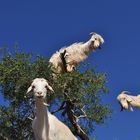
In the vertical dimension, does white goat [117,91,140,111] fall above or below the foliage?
below

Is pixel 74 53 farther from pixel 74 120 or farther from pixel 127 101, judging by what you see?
pixel 127 101

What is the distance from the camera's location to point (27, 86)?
97.5ft

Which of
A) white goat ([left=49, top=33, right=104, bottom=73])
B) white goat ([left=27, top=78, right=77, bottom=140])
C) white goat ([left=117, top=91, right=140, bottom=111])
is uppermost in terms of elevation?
white goat ([left=49, top=33, right=104, bottom=73])

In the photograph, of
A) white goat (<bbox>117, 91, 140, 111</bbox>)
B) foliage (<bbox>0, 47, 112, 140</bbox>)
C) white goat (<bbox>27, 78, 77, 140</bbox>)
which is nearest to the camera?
white goat (<bbox>27, 78, 77, 140</bbox>)

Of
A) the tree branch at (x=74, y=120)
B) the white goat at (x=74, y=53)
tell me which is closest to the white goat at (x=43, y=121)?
the white goat at (x=74, y=53)

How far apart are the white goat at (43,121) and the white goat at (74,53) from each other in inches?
720

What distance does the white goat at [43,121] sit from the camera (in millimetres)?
11270

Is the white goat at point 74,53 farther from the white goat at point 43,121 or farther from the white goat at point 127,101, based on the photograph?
the white goat at point 43,121

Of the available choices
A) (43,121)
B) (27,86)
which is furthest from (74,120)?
(43,121)

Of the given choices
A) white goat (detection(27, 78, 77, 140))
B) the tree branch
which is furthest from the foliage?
white goat (detection(27, 78, 77, 140))

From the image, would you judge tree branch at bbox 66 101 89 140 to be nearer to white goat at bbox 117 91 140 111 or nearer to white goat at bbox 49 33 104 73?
white goat at bbox 49 33 104 73

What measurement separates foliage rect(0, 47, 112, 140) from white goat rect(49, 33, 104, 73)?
563 millimetres

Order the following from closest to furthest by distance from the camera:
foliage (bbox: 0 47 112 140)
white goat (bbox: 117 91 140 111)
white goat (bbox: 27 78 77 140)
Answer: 1. white goat (bbox: 27 78 77 140)
2. white goat (bbox: 117 91 140 111)
3. foliage (bbox: 0 47 112 140)

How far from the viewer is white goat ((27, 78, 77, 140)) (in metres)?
11.3
